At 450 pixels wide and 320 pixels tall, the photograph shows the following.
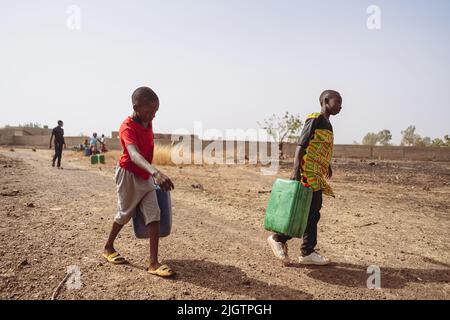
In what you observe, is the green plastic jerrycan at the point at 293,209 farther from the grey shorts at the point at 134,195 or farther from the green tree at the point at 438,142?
the green tree at the point at 438,142

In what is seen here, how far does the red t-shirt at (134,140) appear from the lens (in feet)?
9.87

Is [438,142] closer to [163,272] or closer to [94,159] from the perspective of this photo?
[94,159]

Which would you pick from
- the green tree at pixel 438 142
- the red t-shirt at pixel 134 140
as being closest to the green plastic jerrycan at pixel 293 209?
the red t-shirt at pixel 134 140

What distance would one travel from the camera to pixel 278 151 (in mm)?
23750

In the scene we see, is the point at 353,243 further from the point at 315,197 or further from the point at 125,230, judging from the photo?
the point at 125,230

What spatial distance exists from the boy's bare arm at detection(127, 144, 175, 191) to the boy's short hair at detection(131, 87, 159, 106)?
1.32 ft

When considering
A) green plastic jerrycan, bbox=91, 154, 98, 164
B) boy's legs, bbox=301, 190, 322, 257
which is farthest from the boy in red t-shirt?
green plastic jerrycan, bbox=91, 154, 98, 164

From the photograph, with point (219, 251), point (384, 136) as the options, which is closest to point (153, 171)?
point (219, 251)

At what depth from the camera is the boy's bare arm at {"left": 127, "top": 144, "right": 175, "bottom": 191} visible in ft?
8.80

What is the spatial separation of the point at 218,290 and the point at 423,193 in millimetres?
8298

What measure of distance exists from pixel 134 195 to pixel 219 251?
51.1 inches

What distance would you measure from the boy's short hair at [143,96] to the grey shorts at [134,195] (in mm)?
658

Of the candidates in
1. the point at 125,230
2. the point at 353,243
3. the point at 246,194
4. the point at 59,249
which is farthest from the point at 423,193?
the point at 59,249

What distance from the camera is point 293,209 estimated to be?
3281mm
